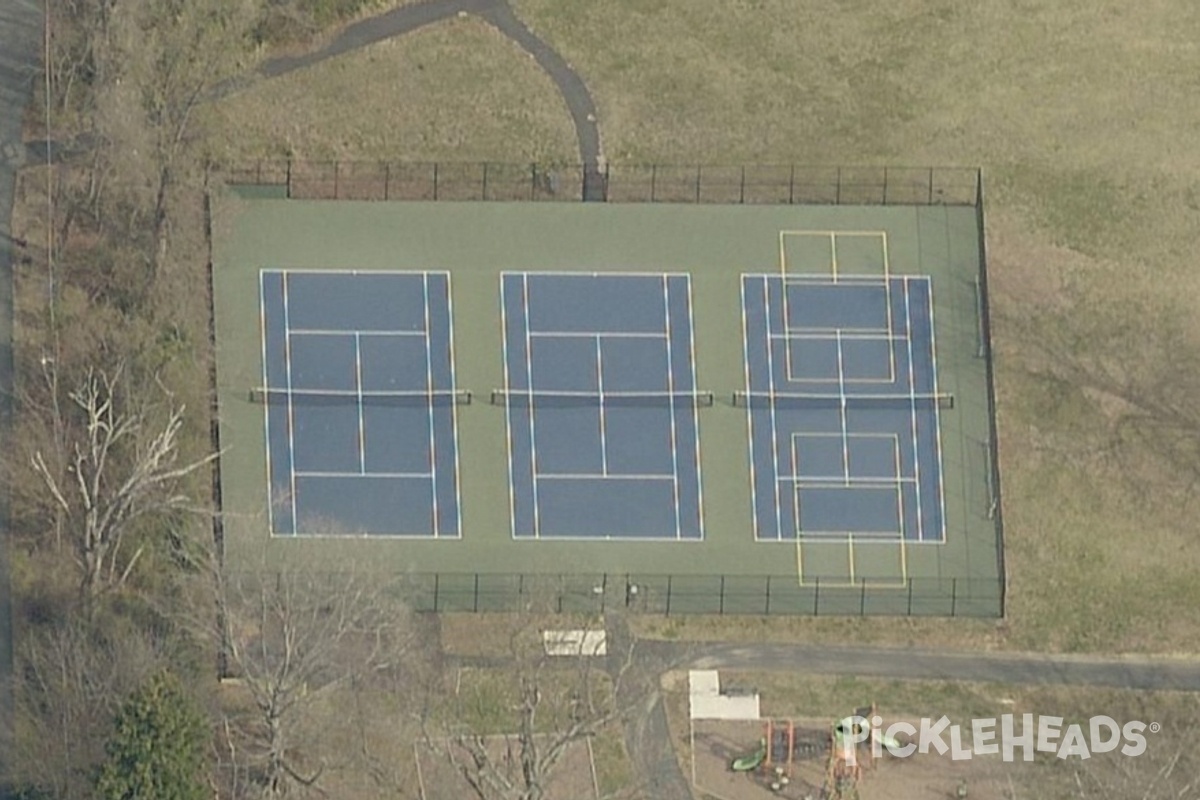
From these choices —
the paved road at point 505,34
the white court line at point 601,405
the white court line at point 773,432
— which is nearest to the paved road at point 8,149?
the paved road at point 505,34

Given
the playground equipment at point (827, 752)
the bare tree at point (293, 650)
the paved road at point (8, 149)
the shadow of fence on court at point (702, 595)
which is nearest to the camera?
the bare tree at point (293, 650)

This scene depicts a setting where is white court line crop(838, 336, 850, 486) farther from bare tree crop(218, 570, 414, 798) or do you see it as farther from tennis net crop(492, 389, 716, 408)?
bare tree crop(218, 570, 414, 798)

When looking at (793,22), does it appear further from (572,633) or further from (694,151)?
(572,633)

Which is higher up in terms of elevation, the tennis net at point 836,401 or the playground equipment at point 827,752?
the tennis net at point 836,401

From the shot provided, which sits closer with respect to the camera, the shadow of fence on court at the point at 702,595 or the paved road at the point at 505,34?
the shadow of fence on court at the point at 702,595

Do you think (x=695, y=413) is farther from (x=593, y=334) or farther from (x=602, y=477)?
(x=593, y=334)

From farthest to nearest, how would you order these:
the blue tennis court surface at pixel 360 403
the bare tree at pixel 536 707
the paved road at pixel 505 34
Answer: the paved road at pixel 505 34, the blue tennis court surface at pixel 360 403, the bare tree at pixel 536 707

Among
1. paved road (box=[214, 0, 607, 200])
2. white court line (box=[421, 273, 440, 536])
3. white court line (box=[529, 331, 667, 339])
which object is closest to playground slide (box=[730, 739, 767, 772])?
white court line (box=[421, 273, 440, 536])

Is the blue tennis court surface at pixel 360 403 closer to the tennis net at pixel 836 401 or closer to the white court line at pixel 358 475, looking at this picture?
the white court line at pixel 358 475
